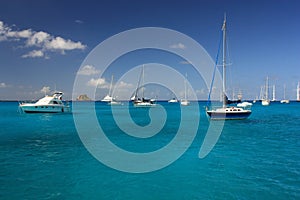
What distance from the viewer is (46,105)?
65.2m

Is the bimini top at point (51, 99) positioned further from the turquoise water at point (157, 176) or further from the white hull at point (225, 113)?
the turquoise water at point (157, 176)

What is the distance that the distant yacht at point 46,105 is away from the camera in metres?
64.4

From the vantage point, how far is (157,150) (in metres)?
21.6

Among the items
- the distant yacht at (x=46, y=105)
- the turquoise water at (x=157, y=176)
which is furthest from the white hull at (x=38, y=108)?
the turquoise water at (x=157, y=176)

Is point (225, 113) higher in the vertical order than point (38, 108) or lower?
higher

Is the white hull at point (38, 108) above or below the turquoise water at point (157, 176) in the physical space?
above

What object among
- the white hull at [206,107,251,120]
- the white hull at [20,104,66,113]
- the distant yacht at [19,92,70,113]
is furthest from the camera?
the distant yacht at [19,92,70,113]

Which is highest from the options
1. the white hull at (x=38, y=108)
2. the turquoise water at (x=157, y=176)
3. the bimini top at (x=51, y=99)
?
the bimini top at (x=51, y=99)

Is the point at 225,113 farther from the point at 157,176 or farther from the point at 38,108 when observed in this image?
the point at 38,108

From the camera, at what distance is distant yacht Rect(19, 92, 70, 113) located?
64.4m

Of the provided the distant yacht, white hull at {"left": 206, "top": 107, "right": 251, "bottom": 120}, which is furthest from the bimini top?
A: white hull at {"left": 206, "top": 107, "right": 251, "bottom": 120}

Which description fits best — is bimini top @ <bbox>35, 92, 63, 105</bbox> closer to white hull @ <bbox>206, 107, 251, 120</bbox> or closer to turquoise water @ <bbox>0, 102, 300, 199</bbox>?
white hull @ <bbox>206, 107, 251, 120</bbox>

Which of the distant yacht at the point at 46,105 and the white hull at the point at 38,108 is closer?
the white hull at the point at 38,108

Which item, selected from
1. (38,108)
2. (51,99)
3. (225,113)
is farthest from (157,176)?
(51,99)
